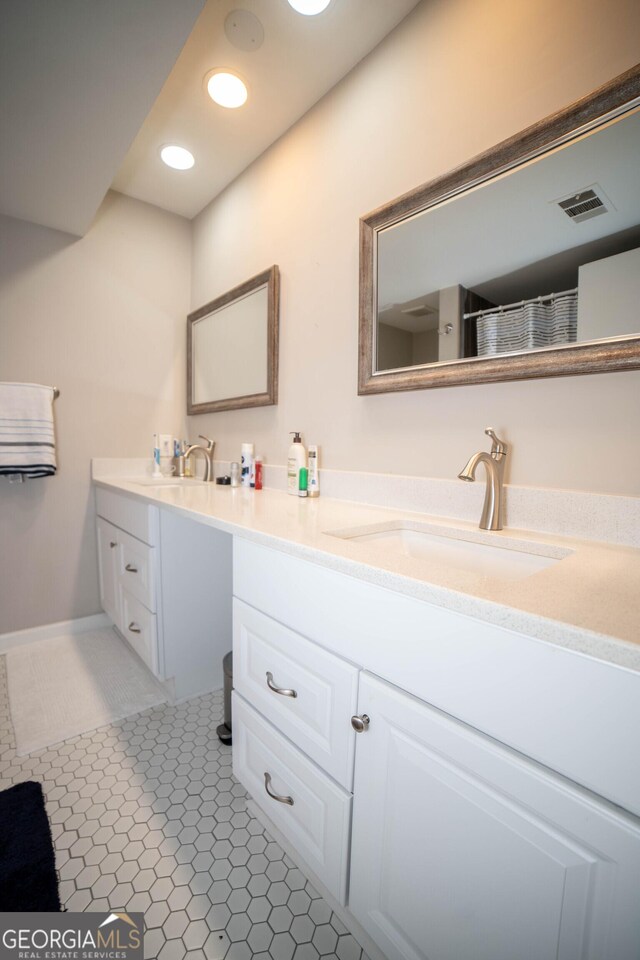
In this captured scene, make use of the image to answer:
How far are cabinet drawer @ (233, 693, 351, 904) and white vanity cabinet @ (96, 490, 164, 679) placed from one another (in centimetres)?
60

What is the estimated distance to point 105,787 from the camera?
1171 millimetres

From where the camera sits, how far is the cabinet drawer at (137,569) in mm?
1457

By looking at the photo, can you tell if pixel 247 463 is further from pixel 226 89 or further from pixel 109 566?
pixel 226 89

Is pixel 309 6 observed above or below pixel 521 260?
above

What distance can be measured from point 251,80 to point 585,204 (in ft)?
4.25

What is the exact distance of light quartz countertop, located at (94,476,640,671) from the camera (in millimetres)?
452

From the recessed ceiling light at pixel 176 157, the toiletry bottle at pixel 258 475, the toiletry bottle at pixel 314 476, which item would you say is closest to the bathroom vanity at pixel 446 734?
the toiletry bottle at pixel 314 476

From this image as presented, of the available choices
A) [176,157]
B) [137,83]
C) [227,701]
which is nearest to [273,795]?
[227,701]

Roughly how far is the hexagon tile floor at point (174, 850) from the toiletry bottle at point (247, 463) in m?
0.97

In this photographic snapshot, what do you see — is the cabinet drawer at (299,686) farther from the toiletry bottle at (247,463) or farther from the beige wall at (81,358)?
the beige wall at (81,358)

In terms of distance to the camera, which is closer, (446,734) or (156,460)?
(446,734)

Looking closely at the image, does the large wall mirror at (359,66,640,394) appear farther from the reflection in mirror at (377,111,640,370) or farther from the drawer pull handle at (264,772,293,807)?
the drawer pull handle at (264,772,293,807)

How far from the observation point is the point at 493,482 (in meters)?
0.97

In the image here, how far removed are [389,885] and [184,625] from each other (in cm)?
107
